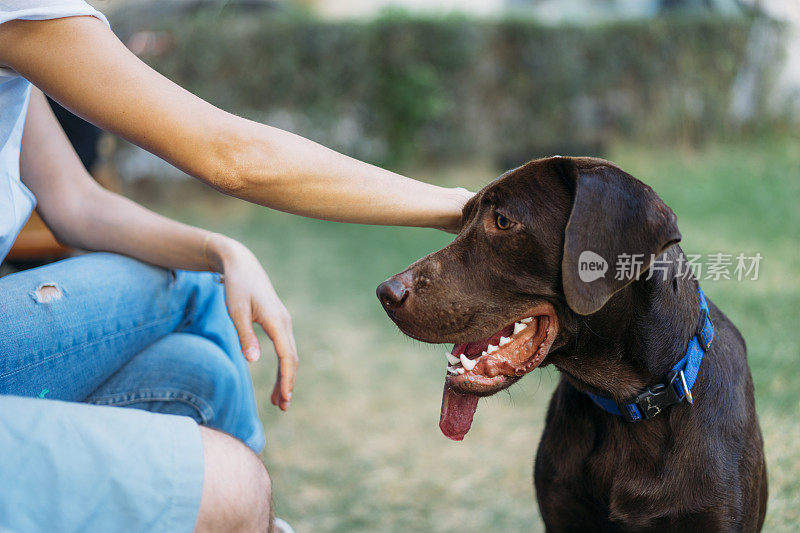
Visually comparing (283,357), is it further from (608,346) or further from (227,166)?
(608,346)

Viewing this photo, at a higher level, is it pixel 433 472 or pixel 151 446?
pixel 151 446

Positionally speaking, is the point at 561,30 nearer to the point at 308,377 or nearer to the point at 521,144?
the point at 521,144

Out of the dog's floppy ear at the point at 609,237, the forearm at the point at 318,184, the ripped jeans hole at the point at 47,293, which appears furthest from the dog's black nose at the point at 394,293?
the ripped jeans hole at the point at 47,293

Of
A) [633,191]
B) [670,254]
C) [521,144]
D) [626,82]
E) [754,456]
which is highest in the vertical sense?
[633,191]

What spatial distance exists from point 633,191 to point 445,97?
8.20 metres

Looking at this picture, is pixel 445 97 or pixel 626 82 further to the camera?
pixel 626 82

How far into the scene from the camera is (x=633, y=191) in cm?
177

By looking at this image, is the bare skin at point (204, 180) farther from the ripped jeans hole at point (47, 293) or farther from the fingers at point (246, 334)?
the ripped jeans hole at point (47, 293)

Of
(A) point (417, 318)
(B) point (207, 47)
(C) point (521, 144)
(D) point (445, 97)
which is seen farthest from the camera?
(C) point (521, 144)

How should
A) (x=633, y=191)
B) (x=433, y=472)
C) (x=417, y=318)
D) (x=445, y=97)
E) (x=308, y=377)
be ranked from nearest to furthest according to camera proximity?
(x=633, y=191) → (x=417, y=318) → (x=433, y=472) → (x=308, y=377) → (x=445, y=97)

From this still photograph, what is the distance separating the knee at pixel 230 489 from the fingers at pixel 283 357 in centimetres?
27

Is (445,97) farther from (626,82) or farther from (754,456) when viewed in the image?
(754,456)

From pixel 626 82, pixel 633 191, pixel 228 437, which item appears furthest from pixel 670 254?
pixel 626 82

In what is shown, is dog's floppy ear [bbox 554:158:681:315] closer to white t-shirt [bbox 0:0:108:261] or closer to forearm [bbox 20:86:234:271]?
forearm [bbox 20:86:234:271]
